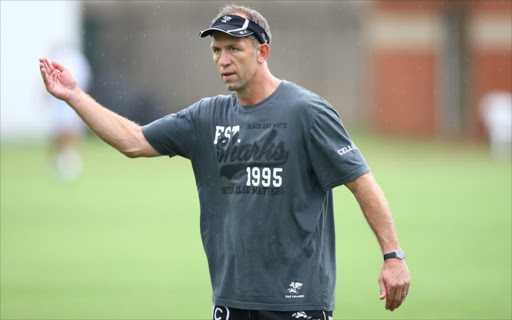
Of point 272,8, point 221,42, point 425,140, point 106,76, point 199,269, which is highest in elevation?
point 272,8

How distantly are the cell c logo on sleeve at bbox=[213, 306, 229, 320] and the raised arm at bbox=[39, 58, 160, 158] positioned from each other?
102 centimetres

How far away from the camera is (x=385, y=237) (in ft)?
17.3

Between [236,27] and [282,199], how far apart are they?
96cm

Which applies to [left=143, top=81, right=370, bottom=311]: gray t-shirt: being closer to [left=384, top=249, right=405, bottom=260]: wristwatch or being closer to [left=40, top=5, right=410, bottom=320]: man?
[left=40, top=5, right=410, bottom=320]: man

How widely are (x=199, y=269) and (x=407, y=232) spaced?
379cm

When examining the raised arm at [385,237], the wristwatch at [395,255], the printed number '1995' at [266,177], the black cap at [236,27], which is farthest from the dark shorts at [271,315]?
the black cap at [236,27]

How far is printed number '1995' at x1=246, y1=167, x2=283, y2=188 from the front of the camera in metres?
5.34

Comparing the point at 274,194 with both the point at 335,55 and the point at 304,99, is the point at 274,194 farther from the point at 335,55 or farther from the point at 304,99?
the point at 335,55

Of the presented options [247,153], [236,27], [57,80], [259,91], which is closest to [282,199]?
[247,153]

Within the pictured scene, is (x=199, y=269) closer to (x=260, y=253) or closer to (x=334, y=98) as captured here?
(x=260, y=253)

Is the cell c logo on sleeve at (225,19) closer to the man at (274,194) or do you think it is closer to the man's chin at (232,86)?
the man at (274,194)

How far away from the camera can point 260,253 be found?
17.6 ft

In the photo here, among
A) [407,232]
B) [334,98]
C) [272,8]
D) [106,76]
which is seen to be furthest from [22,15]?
[407,232]

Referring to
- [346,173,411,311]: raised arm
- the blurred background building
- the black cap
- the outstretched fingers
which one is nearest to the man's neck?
the black cap
